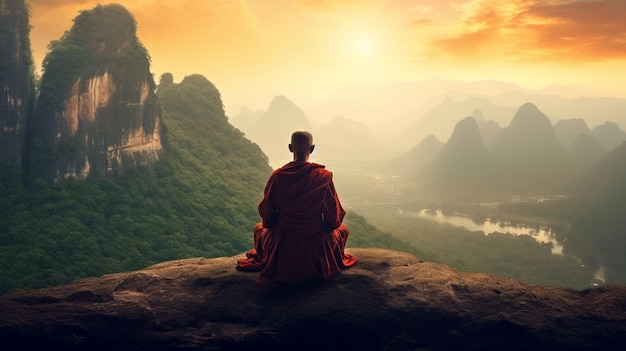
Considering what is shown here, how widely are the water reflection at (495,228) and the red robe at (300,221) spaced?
7220 cm

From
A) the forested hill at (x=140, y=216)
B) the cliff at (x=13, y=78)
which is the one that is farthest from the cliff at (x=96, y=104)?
the forested hill at (x=140, y=216)

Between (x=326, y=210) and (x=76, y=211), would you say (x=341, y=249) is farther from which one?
(x=76, y=211)

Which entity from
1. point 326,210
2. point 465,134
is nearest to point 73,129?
point 326,210

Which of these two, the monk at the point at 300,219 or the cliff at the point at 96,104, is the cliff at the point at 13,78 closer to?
the cliff at the point at 96,104

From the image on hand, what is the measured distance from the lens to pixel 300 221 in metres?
4.88

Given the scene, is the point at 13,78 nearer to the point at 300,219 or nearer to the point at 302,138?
the point at 302,138

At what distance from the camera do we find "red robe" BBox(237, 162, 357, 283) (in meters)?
4.87

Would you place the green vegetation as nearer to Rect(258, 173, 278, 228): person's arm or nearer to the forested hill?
the forested hill

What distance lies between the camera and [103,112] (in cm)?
3719

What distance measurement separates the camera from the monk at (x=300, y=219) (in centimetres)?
487

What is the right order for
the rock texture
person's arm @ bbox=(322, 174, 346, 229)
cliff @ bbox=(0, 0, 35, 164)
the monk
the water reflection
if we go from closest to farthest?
1. the rock texture
2. the monk
3. person's arm @ bbox=(322, 174, 346, 229)
4. cliff @ bbox=(0, 0, 35, 164)
5. the water reflection

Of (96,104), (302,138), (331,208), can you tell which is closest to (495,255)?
(96,104)

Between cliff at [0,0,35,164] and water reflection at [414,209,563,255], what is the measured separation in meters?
72.1

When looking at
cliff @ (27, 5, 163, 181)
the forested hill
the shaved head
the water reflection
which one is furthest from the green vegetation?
the shaved head
